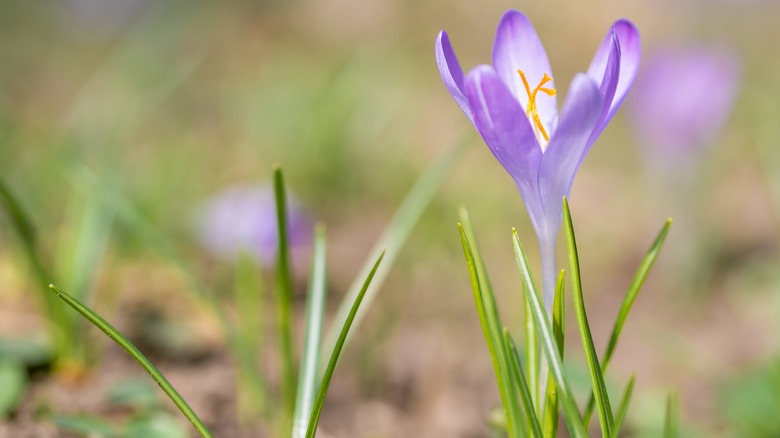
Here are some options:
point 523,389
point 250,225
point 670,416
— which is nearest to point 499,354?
point 523,389

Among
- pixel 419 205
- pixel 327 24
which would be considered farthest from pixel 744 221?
pixel 327 24

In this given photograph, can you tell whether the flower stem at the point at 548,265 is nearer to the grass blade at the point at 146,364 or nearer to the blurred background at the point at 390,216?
the grass blade at the point at 146,364

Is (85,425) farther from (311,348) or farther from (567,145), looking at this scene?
(567,145)

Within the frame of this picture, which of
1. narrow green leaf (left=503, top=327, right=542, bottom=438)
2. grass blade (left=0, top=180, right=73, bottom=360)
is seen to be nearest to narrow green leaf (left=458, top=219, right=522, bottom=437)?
narrow green leaf (left=503, top=327, right=542, bottom=438)

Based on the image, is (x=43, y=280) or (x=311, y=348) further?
(x=43, y=280)

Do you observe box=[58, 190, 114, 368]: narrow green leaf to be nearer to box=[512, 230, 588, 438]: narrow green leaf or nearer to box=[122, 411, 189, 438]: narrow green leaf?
box=[122, 411, 189, 438]: narrow green leaf

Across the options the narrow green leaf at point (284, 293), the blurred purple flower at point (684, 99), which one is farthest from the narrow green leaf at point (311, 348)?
the blurred purple flower at point (684, 99)

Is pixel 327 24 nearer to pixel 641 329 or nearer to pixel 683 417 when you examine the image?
pixel 641 329
